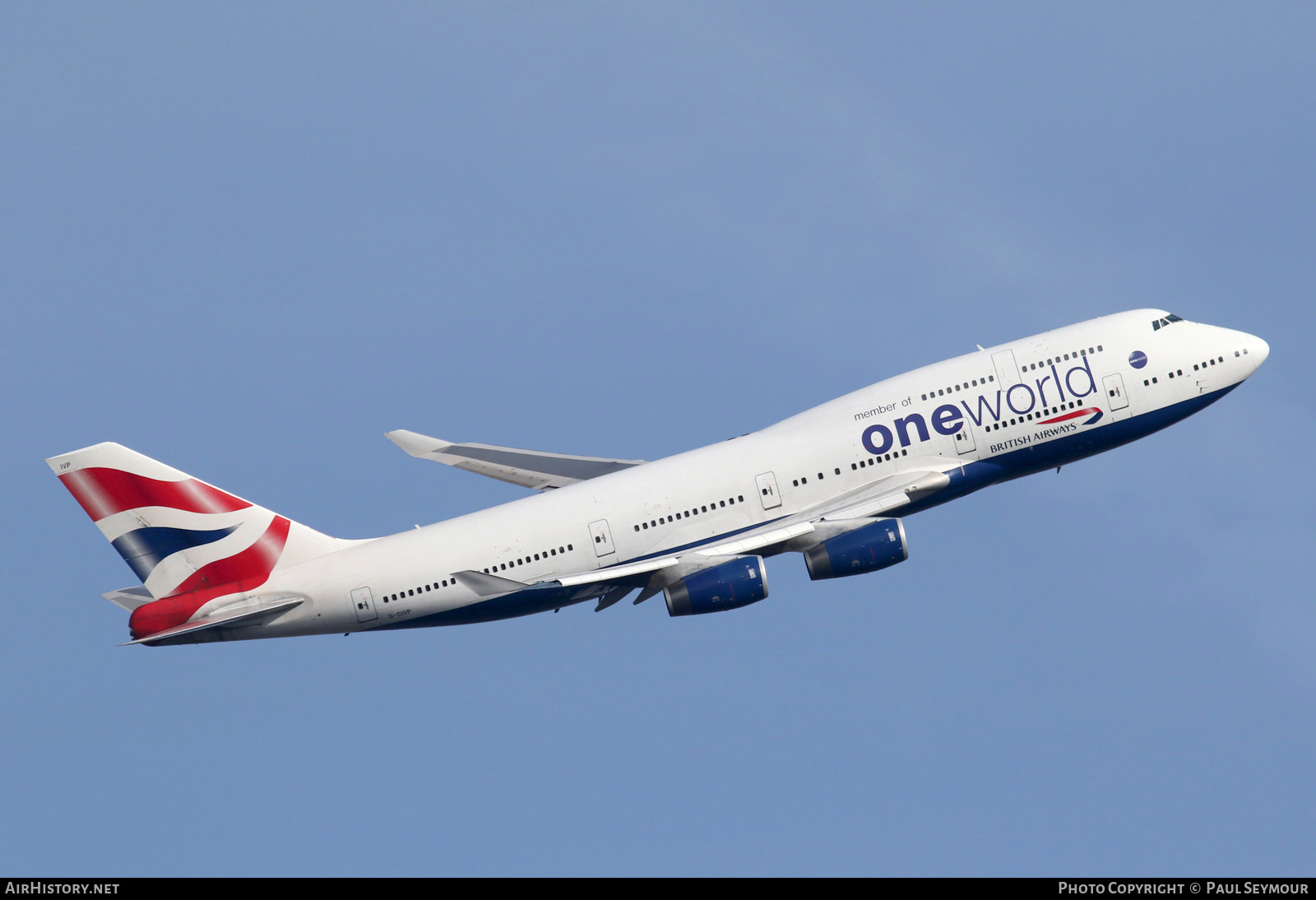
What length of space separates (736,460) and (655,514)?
4.14 metres

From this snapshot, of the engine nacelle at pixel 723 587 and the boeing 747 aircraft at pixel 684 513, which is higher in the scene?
the boeing 747 aircraft at pixel 684 513

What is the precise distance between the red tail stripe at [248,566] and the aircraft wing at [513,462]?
456 inches

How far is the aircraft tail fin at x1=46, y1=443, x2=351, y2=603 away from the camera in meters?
68.2

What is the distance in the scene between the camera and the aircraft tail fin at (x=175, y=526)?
6819 centimetres

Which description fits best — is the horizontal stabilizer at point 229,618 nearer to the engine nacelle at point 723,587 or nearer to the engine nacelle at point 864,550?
the engine nacelle at point 723,587

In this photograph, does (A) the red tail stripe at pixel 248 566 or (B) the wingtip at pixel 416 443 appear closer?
(A) the red tail stripe at pixel 248 566

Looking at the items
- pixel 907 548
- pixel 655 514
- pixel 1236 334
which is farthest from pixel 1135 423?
pixel 655 514

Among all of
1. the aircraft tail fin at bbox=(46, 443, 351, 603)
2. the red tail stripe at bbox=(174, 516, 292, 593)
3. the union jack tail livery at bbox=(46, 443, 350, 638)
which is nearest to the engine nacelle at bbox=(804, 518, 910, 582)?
the aircraft tail fin at bbox=(46, 443, 351, 603)

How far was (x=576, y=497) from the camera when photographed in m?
70.4

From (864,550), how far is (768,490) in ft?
16.0

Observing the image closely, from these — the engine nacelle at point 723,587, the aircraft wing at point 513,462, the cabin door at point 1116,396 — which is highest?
the aircraft wing at point 513,462

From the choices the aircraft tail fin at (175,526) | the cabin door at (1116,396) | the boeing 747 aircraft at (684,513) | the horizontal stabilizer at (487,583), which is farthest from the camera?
the cabin door at (1116,396)

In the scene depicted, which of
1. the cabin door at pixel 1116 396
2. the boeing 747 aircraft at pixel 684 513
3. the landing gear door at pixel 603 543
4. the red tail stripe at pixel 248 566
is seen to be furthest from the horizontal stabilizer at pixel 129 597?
the cabin door at pixel 1116 396

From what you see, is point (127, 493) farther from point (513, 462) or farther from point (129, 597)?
point (513, 462)
